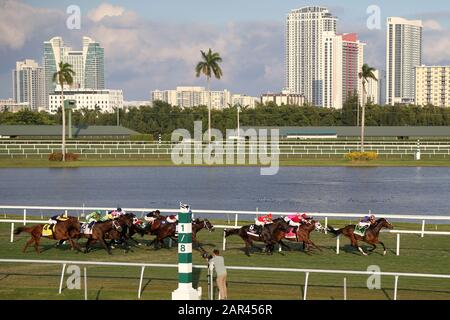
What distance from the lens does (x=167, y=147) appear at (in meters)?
75.6

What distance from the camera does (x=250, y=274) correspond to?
57.7 feet

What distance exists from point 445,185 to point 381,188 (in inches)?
180

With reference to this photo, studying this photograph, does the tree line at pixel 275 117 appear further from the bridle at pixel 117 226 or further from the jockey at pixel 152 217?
the bridle at pixel 117 226

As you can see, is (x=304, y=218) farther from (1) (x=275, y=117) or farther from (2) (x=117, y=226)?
(1) (x=275, y=117)

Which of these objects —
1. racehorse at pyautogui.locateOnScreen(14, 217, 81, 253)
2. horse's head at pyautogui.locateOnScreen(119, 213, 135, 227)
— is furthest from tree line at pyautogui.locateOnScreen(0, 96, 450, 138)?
racehorse at pyautogui.locateOnScreen(14, 217, 81, 253)

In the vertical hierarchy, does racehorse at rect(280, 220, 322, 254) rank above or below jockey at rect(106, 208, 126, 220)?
below

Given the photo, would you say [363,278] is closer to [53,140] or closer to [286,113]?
[53,140]

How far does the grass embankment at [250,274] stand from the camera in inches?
611

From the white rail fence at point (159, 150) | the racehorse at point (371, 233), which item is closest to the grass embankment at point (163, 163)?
the white rail fence at point (159, 150)

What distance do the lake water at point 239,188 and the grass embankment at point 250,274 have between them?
530 inches

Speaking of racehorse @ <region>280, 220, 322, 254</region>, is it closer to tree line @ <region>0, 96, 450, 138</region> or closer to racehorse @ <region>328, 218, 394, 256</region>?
racehorse @ <region>328, 218, 394, 256</region>

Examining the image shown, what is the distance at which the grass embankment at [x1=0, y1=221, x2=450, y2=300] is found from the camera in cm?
1552

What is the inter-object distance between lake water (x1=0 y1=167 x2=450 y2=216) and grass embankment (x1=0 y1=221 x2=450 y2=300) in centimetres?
1345
